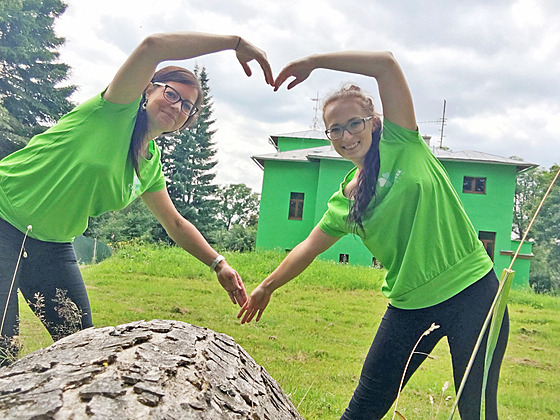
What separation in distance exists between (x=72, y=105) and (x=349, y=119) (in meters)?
1.54

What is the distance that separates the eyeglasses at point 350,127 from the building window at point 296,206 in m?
1.21

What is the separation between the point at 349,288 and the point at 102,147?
5.43 feet

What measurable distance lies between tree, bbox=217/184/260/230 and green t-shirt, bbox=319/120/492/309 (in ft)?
3.85

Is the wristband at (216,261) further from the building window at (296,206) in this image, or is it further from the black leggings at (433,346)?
the building window at (296,206)

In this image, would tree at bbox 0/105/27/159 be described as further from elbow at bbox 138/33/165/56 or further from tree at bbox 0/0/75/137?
elbow at bbox 138/33/165/56

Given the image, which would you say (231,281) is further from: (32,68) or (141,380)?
(32,68)

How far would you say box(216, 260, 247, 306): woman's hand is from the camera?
60.8 inches

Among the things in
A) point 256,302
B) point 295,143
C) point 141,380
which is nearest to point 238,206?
point 295,143

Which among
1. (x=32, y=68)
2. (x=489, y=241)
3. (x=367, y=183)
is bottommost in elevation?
(x=489, y=241)

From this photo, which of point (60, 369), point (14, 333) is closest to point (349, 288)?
point (14, 333)

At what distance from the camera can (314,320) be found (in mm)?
2643

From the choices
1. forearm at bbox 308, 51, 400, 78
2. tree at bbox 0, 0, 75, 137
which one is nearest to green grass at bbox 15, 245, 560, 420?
tree at bbox 0, 0, 75, 137

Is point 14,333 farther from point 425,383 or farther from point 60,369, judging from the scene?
point 425,383

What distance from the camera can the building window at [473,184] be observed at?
218 centimetres
